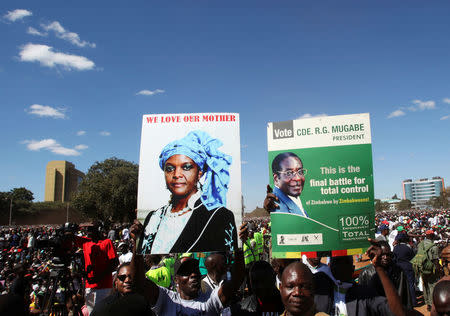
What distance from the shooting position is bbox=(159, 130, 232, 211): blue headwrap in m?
3.38

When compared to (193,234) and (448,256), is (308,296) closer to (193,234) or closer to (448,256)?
(193,234)

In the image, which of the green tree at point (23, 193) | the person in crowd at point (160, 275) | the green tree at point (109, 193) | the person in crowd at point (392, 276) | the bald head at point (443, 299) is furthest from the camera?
the green tree at point (23, 193)

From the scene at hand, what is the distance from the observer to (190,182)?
3.42m

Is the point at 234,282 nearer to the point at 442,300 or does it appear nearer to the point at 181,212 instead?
the point at 181,212

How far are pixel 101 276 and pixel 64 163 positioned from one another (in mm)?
120449

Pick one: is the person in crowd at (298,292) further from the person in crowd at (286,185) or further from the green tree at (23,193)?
the green tree at (23,193)

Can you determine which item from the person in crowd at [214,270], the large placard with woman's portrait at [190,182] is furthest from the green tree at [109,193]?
the large placard with woman's portrait at [190,182]

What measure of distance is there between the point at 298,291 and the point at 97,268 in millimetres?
3993

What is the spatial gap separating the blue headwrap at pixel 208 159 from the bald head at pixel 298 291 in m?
1.18

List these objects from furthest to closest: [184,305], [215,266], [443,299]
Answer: [215,266], [184,305], [443,299]

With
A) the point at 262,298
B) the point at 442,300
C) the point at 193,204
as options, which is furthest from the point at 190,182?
the point at 442,300

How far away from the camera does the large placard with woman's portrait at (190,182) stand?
10.8 feet

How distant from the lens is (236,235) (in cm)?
331

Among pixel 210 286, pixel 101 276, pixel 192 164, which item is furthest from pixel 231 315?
pixel 101 276
